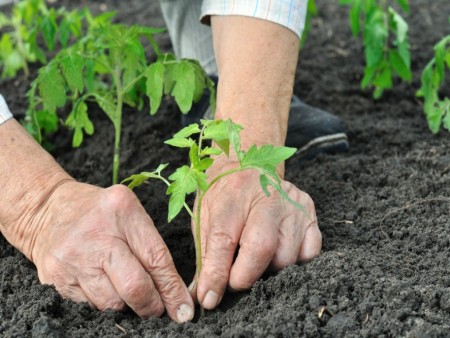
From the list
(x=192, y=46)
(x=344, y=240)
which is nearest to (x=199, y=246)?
(x=344, y=240)

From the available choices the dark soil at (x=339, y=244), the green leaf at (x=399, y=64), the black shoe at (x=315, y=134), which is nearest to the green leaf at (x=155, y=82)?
the dark soil at (x=339, y=244)

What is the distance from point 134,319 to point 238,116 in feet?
2.20

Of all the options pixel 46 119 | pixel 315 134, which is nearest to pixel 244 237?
pixel 315 134

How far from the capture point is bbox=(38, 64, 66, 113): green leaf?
7.64 feet

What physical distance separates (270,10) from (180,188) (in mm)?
844

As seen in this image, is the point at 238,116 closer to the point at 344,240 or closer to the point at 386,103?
the point at 344,240

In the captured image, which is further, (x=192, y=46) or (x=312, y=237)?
(x=192, y=46)

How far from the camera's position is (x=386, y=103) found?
3408 mm

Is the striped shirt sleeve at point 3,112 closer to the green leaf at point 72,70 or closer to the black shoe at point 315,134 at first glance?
the green leaf at point 72,70

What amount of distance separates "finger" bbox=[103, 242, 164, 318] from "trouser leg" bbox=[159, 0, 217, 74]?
164 centimetres

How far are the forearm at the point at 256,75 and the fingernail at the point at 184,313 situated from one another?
0.51 m

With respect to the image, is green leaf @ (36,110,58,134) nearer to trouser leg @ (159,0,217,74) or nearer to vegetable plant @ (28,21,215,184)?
vegetable plant @ (28,21,215,184)

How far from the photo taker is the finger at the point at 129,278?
1.81 meters

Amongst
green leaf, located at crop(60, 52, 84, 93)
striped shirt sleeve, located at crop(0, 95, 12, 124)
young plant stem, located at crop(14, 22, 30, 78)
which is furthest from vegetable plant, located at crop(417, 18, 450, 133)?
young plant stem, located at crop(14, 22, 30, 78)
